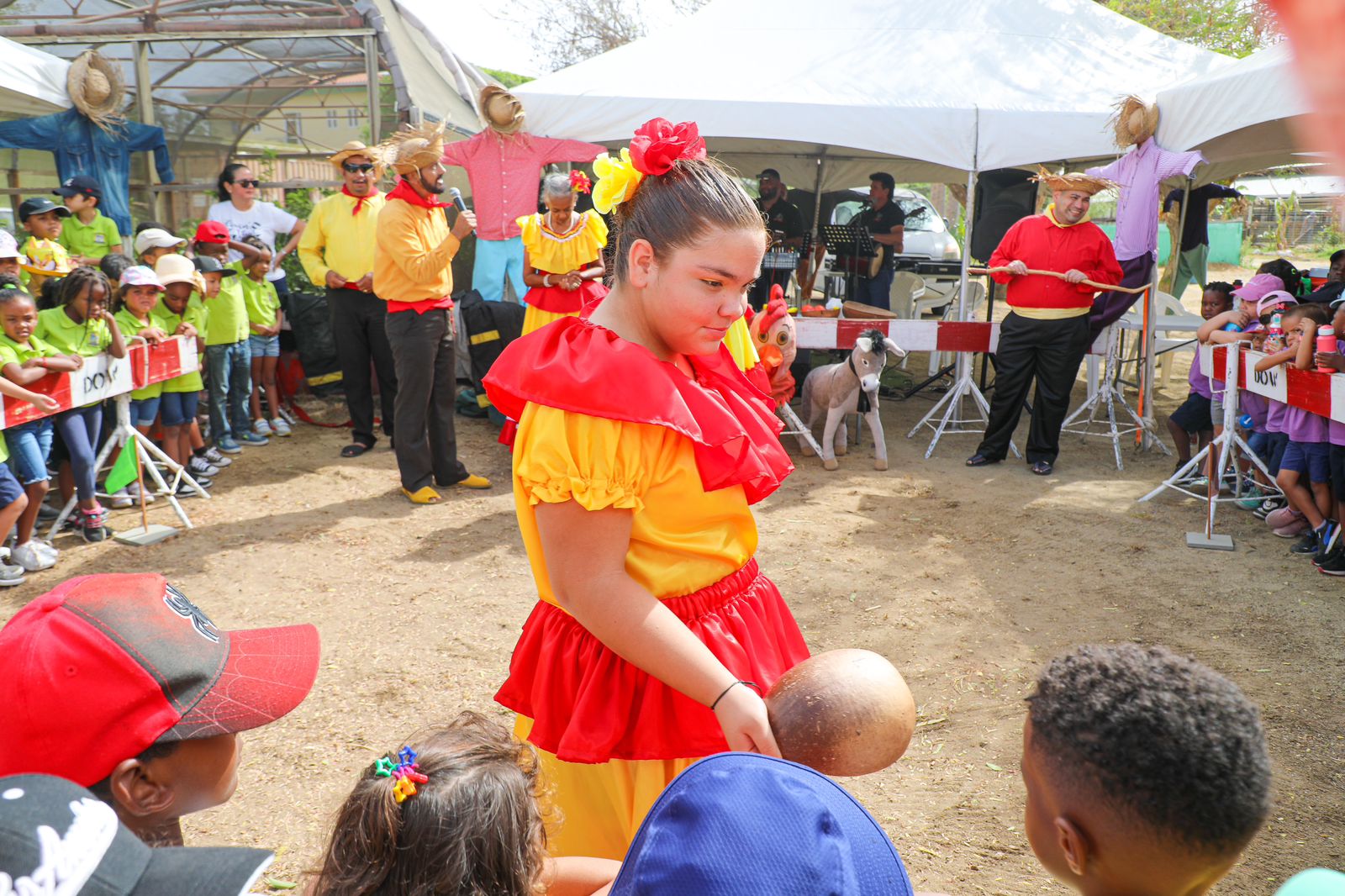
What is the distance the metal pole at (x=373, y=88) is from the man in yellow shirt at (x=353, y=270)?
1.97 meters

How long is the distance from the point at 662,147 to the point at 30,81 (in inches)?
351

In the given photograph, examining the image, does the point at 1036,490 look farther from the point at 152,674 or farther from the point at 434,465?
the point at 152,674

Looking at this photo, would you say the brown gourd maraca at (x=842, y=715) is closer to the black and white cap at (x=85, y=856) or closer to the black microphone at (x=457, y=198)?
the black and white cap at (x=85, y=856)

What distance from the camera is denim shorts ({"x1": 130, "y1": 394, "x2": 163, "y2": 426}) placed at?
269 inches


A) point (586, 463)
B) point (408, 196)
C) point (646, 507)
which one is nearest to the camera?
point (586, 463)

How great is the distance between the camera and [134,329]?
22.1 feet

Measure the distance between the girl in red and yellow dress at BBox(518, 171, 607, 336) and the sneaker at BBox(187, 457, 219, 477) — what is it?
2.67 meters

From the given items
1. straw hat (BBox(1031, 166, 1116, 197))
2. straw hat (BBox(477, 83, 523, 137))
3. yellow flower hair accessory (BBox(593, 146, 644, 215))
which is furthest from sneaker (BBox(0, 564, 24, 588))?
straw hat (BBox(1031, 166, 1116, 197))

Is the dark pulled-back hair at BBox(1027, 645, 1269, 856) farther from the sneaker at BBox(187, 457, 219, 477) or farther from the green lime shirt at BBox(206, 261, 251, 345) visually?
the green lime shirt at BBox(206, 261, 251, 345)

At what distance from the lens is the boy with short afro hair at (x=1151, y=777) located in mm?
1272

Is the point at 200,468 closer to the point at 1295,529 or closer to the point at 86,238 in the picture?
the point at 86,238

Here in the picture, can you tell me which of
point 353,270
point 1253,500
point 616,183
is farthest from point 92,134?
point 1253,500

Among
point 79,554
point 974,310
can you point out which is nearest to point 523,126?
point 79,554

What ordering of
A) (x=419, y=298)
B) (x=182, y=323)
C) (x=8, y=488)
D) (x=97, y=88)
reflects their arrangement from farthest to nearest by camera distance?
1. (x=97, y=88)
2. (x=182, y=323)
3. (x=419, y=298)
4. (x=8, y=488)
